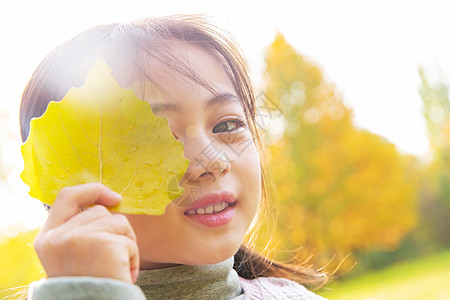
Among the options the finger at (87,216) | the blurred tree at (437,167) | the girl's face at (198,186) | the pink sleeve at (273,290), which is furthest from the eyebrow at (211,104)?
the blurred tree at (437,167)

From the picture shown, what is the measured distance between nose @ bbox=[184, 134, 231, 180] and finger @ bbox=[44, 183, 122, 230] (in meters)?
0.28

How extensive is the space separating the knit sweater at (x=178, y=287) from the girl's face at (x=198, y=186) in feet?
0.37

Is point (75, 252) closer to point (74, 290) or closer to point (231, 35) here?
point (74, 290)

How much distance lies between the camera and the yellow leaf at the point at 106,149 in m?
0.99

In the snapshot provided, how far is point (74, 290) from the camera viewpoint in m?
0.86

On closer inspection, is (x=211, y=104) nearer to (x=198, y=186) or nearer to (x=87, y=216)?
(x=198, y=186)

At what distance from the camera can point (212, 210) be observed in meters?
1.26

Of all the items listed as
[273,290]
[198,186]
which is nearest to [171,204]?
[198,186]

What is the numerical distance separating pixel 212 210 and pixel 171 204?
4.7 inches

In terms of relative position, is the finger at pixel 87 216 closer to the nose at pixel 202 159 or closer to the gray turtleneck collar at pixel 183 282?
the nose at pixel 202 159

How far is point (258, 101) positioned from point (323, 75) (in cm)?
996

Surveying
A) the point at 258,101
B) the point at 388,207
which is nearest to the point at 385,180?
the point at 388,207

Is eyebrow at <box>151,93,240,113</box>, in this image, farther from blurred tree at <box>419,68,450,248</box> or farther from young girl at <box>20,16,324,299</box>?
blurred tree at <box>419,68,450,248</box>

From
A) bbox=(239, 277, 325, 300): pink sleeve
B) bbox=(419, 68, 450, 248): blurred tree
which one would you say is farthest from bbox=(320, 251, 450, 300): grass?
bbox=(239, 277, 325, 300): pink sleeve
